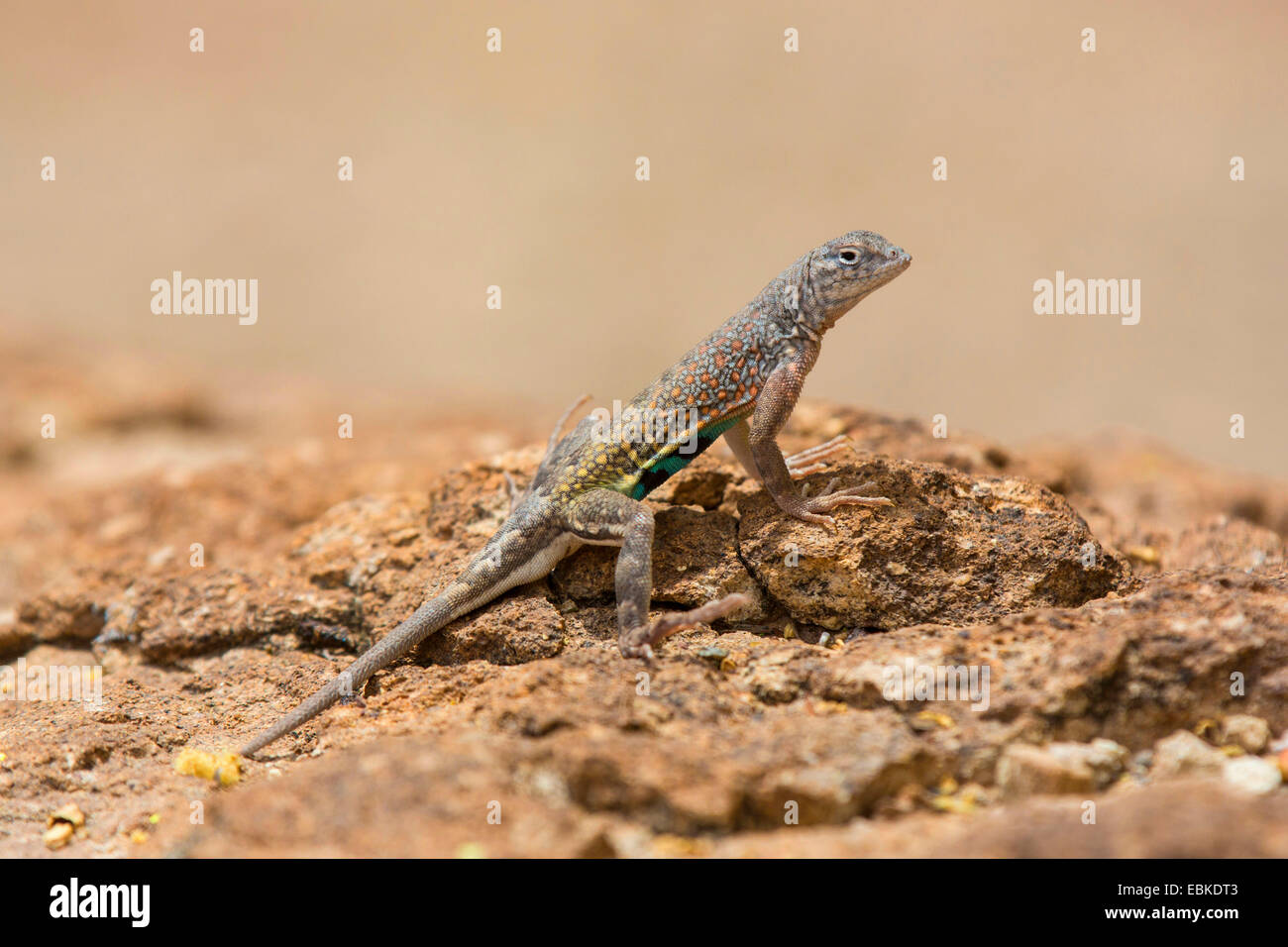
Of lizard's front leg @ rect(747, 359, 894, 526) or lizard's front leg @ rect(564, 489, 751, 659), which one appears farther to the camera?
lizard's front leg @ rect(747, 359, 894, 526)

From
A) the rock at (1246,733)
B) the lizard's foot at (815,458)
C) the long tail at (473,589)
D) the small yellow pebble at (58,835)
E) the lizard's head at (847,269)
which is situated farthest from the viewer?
the lizard's foot at (815,458)

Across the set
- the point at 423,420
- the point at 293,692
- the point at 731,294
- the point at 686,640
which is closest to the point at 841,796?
the point at 686,640

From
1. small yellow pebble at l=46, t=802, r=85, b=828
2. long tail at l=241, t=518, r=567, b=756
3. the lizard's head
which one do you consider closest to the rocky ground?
small yellow pebble at l=46, t=802, r=85, b=828

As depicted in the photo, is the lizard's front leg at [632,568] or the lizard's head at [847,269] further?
the lizard's head at [847,269]

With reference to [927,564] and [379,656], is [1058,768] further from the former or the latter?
[379,656]

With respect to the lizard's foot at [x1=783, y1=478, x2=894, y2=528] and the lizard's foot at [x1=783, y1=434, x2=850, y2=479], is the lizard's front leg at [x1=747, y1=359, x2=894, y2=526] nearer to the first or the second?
the lizard's foot at [x1=783, y1=478, x2=894, y2=528]

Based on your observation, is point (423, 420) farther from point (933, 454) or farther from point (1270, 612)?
point (1270, 612)

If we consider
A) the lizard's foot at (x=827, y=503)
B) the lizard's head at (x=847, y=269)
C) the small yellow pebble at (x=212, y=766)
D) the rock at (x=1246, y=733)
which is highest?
the lizard's head at (x=847, y=269)

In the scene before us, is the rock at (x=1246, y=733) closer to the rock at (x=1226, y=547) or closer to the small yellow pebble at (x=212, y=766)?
the rock at (x=1226, y=547)

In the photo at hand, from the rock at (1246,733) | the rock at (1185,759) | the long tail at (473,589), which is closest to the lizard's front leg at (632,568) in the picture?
the long tail at (473,589)
